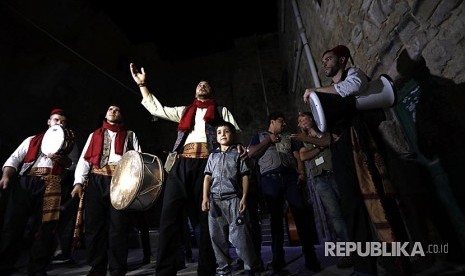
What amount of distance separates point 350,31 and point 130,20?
865 cm

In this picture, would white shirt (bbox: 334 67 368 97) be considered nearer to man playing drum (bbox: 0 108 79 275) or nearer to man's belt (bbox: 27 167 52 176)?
man playing drum (bbox: 0 108 79 275)

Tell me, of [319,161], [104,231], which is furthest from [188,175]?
[319,161]

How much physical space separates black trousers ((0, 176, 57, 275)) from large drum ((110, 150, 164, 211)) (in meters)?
1.22

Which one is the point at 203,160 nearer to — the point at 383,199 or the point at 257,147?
the point at 257,147

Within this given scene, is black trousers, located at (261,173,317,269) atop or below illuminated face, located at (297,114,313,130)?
below

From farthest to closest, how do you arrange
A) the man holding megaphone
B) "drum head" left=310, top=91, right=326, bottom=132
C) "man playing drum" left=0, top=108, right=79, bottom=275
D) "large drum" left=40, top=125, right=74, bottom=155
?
1. "large drum" left=40, top=125, right=74, bottom=155
2. "man playing drum" left=0, top=108, right=79, bottom=275
3. "drum head" left=310, top=91, right=326, bottom=132
4. the man holding megaphone

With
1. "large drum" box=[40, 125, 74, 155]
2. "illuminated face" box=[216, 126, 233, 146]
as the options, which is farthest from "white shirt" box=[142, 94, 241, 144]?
"large drum" box=[40, 125, 74, 155]

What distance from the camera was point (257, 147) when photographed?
3406mm

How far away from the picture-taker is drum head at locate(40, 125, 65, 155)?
354 centimetres

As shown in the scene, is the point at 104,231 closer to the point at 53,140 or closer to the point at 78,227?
the point at 78,227

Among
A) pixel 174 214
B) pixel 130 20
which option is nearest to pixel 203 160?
pixel 174 214

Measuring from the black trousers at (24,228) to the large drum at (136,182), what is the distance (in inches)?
48.2

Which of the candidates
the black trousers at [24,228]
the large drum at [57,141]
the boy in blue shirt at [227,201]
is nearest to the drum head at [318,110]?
the boy in blue shirt at [227,201]

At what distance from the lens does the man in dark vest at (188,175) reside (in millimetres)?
2420
